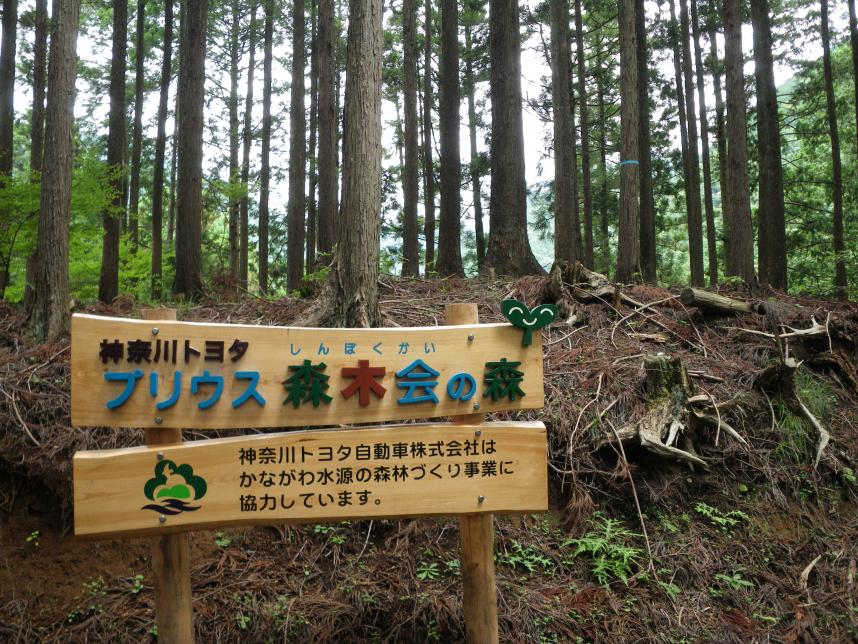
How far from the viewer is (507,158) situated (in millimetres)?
10180

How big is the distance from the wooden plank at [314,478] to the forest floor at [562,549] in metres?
1.09

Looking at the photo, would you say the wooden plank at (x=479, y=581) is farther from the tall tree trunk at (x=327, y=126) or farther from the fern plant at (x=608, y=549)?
the tall tree trunk at (x=327, y=126)

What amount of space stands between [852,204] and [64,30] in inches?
776

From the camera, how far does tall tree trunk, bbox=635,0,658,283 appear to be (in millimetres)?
11984

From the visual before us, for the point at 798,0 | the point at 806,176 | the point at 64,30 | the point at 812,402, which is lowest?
the point at 812,402

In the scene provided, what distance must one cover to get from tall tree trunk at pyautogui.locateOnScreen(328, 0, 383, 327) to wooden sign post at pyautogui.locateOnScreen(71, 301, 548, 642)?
2101mm

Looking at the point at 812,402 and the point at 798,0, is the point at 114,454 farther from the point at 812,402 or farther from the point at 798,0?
the point at 798,0

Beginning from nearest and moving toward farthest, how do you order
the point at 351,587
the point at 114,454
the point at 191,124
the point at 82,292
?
the point at 114,454 < the point at 351,587 < the point at 191,124 < the point at 82,292

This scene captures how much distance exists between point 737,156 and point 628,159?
244 centimetres

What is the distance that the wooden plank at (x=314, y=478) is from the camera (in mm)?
2873

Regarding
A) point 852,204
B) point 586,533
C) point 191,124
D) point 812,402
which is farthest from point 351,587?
point 852,204

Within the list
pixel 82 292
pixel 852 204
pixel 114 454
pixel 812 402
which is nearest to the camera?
pixel 114 454

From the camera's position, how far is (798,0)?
58.5 ft

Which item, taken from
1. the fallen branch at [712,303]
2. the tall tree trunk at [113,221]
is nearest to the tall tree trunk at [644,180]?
the fallen branch at [712,303]
